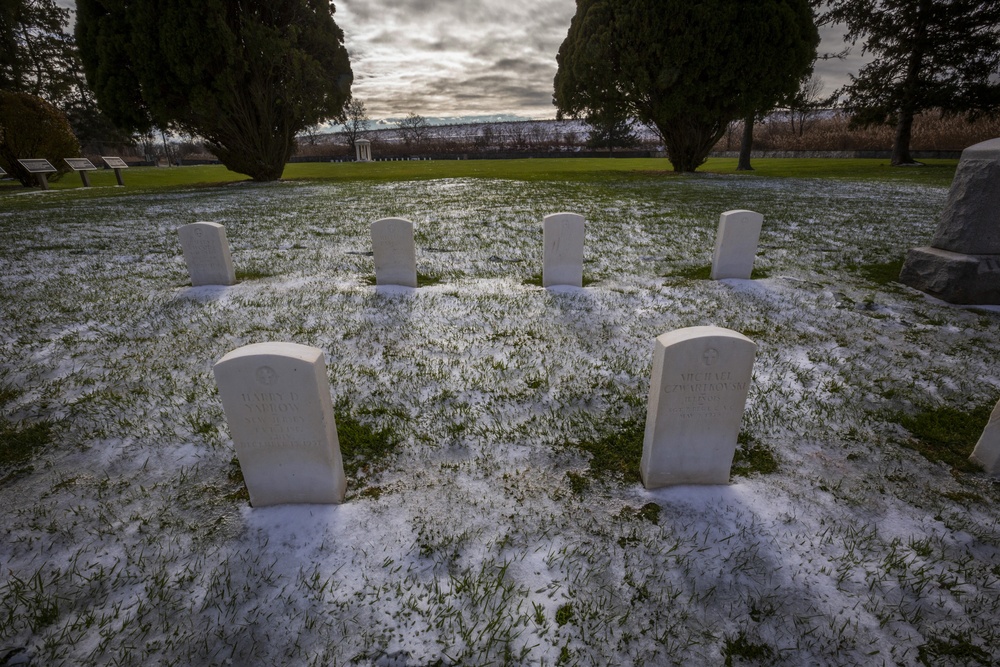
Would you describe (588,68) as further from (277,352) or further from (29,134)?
(29,134)

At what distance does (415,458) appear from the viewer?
2.94 m

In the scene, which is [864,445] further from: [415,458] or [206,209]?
[206,209]

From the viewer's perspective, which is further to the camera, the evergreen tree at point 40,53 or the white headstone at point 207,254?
the evergreen tree at point 40,53

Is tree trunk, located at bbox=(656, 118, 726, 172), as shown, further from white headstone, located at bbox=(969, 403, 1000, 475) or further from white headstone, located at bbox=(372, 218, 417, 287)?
white headstone, located at bbox=(969, 403, 1000, 475)

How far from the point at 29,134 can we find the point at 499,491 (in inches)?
1132

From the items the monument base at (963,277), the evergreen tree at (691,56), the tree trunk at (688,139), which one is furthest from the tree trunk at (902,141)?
the monument base at (963,277)

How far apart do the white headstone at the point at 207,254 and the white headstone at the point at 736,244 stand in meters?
6.48

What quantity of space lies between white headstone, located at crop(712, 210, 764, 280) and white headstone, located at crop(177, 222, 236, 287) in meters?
6.48

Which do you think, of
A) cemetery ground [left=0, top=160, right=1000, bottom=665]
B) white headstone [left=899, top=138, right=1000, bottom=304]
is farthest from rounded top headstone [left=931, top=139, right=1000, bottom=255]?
cemetery ground [left=0, top=160, right=1000, bottom=665]

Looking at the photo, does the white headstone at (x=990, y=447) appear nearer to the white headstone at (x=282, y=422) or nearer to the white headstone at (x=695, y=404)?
the white headstone at (x=695, y=404)

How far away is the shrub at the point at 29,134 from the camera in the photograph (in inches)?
767

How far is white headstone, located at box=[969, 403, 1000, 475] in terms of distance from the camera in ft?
8.71

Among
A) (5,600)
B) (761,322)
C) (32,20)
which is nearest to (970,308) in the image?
(761,322)

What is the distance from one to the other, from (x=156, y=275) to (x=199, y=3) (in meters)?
14.9
